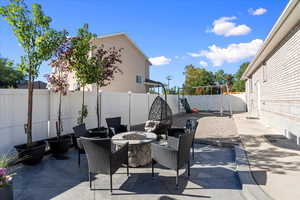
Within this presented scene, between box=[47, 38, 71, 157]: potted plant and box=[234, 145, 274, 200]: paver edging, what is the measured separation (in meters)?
4.27

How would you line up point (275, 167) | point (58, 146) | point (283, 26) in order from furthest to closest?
point (283, 26)
point (58, 146)
point (275, 167)

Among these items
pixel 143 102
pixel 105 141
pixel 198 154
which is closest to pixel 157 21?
pixel 143 102

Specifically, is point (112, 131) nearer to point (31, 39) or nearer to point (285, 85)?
point (31, 39)

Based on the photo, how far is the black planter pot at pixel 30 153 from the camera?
4.00 meters

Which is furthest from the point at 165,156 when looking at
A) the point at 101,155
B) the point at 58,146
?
the point at 58,146

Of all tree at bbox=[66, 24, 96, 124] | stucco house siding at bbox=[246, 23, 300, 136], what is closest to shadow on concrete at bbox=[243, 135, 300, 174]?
stucco house siding at bbox=[246, 23, 300, 136]

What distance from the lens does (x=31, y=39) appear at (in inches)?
167

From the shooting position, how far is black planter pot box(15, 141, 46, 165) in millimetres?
4000

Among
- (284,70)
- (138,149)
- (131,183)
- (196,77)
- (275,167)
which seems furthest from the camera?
(196,77)

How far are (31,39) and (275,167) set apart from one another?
590 centimetres

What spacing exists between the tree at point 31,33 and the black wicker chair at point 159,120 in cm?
324

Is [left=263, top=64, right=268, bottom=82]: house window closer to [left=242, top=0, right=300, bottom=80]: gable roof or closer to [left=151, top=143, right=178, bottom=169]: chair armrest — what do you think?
[left=242, top=0, right=300, bottom=80]: gable roof

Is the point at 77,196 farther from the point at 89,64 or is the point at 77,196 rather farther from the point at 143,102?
the point at 143,102

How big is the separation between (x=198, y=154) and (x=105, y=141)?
293cm
